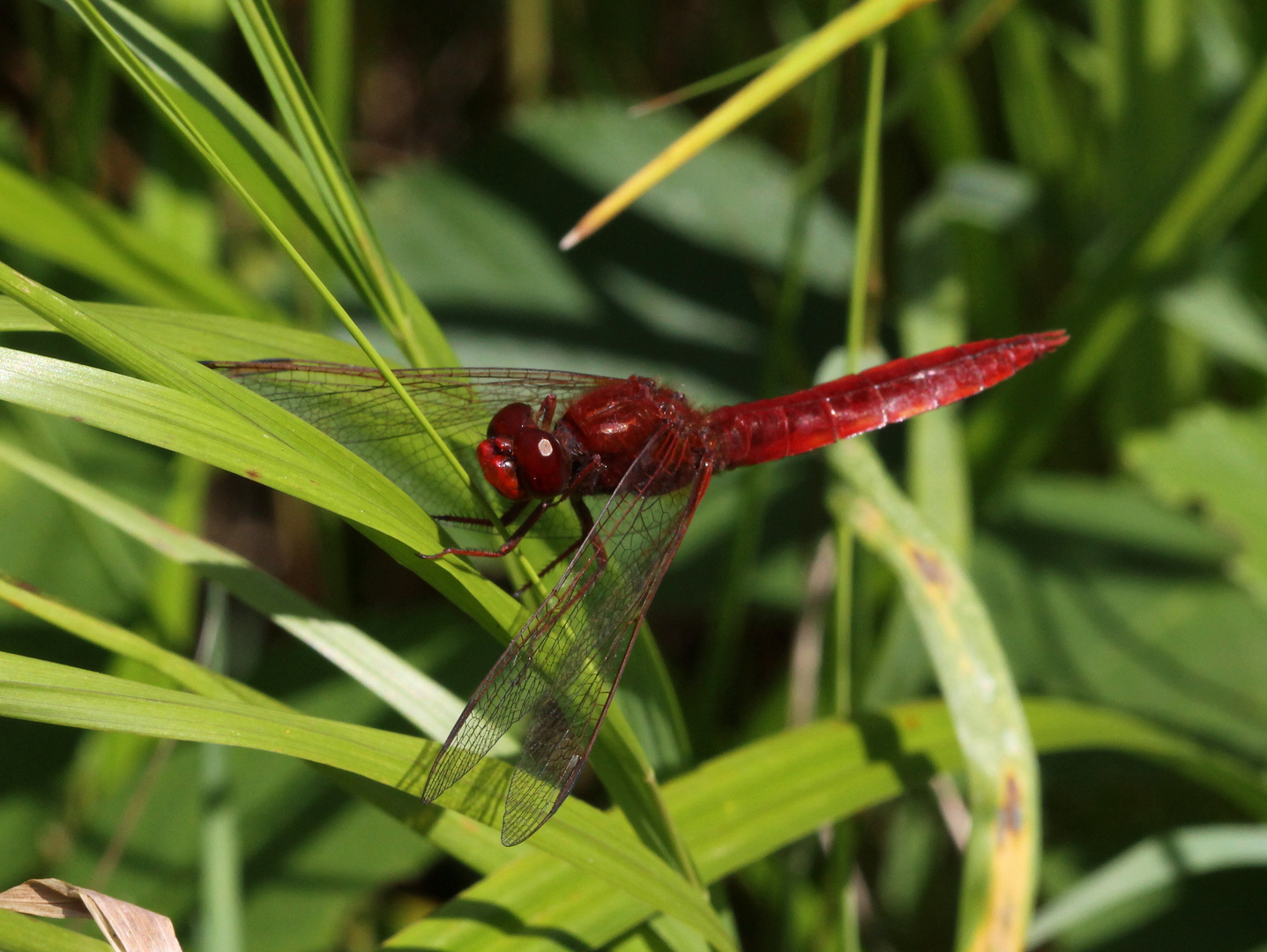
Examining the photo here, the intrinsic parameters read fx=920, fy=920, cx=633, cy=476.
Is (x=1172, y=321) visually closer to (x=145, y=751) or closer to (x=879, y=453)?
(x=879, y=453)

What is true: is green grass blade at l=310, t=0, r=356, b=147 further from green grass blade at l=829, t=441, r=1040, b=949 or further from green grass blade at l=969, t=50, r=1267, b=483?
green grass blade at l=969, t=50, r=1267, b=483

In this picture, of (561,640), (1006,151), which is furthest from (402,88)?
(561,640)

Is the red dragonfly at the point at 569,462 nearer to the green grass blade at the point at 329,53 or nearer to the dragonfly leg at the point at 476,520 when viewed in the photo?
the dragonfly leg at the point at 476,520

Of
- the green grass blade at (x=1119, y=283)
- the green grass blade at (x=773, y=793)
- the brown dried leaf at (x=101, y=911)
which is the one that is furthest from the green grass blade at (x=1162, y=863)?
the brown dried leaf at (x=101, y=911)

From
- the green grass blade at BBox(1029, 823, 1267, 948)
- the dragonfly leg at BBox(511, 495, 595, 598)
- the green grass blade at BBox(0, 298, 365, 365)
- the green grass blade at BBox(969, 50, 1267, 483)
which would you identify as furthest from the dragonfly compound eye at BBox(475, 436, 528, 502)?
the green grass blade at BBox(969, 50, 1267, 483)

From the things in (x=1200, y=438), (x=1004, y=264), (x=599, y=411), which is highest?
(x=1004, y=264)

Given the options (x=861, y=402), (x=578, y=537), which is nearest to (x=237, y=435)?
(x=578, y=537)

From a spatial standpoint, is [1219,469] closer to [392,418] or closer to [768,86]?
[768,86]
